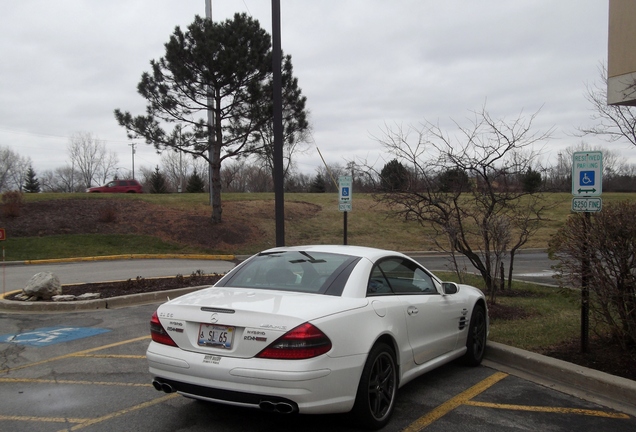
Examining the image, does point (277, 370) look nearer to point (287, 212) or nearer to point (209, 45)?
point (209, 45)

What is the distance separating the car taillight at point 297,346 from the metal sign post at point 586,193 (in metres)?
3.71

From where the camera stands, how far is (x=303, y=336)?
12.5ft

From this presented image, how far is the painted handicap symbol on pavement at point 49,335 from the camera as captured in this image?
293 inches

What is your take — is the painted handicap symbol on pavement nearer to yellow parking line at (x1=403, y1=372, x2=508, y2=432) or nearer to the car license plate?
the car license plate

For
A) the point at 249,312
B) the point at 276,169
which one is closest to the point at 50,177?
the point at 276,169

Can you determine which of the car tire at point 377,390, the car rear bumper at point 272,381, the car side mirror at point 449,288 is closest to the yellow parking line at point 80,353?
the car rear bumper at point 272,381

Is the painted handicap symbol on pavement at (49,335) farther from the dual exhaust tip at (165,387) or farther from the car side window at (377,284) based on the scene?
the car side window at (377,284)

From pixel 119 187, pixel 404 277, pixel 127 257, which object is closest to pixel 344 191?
pixel 404 277

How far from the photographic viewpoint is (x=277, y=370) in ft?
12.3

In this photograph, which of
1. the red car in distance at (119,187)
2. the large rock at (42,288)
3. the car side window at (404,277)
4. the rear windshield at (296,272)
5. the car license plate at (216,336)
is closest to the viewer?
the car license plate at (216,336)

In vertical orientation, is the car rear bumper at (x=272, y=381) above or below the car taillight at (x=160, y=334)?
below

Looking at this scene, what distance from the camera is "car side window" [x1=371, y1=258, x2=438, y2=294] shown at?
16.8 feet

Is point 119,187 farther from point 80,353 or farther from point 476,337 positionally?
point 476,337

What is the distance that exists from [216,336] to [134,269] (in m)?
14.1
